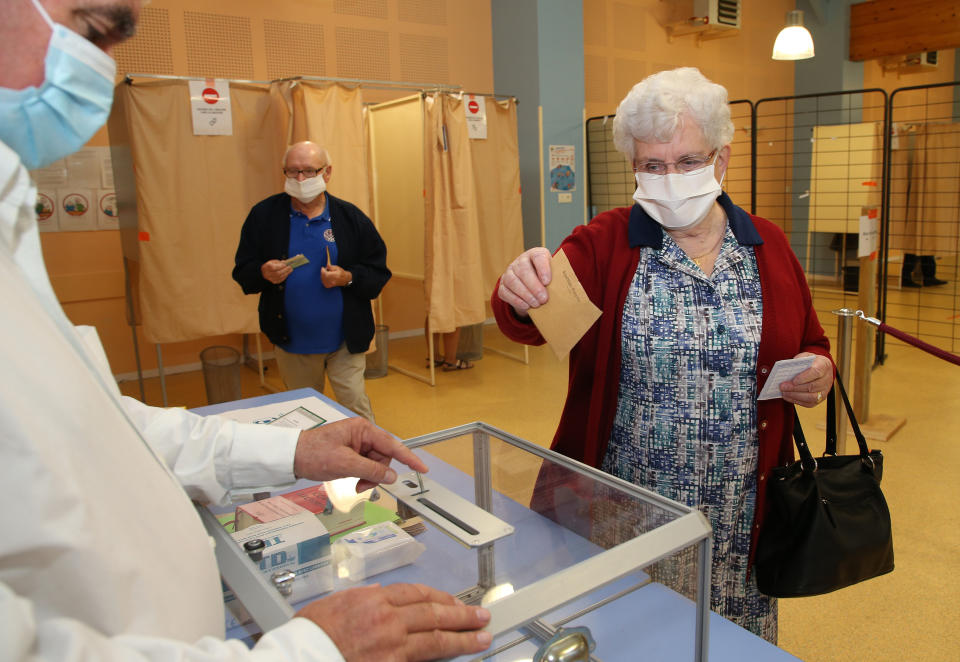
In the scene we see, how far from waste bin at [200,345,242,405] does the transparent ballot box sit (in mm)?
3742

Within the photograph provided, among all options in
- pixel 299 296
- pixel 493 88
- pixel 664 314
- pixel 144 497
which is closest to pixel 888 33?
pixel 493 88

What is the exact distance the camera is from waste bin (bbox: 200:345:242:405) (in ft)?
15.1

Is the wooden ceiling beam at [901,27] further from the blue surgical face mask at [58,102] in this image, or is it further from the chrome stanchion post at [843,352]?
the blue surgical face mask at [58,102]

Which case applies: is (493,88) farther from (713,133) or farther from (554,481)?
(554,481)

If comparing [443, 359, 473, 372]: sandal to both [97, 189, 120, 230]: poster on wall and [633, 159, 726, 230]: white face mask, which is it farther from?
[633, 159, 726, 230]: white face mask

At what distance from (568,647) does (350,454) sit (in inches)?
17.0

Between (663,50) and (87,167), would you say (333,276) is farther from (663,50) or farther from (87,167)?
(663,50)

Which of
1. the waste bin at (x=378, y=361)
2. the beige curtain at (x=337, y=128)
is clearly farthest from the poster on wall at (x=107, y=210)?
the waste bin at (x=378, y=361)

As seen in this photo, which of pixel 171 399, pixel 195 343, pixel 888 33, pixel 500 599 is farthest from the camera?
pixel 888 33

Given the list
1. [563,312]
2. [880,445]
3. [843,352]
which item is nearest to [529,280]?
[563,312]

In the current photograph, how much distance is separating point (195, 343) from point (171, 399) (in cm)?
85

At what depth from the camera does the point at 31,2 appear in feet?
2.34

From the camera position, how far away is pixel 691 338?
5.18 feet

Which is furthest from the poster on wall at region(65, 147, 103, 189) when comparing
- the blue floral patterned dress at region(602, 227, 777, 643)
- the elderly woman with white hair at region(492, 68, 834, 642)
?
the blue floral patterned dress at region(602, 227, 777, 643)
